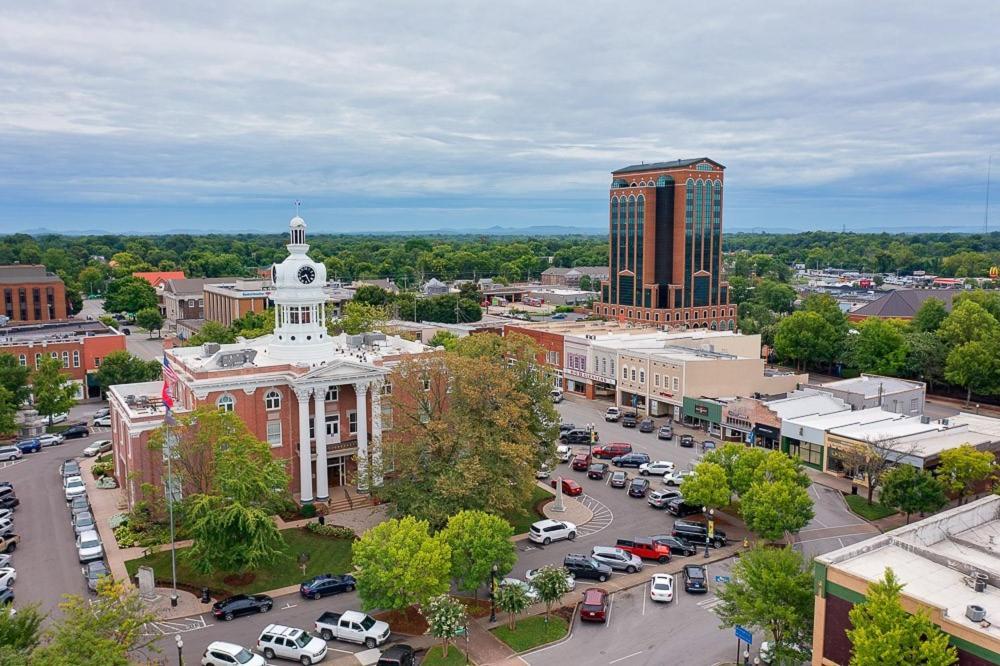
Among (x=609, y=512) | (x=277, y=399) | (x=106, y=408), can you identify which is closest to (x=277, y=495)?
(x=277, y=399)

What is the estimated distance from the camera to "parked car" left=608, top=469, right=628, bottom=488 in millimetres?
59375

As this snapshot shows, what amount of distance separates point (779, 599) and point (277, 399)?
36.2 meters

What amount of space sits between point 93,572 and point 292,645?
1499cm

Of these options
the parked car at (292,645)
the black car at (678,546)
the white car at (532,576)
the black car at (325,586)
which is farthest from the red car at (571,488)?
the parked car at (292,645)

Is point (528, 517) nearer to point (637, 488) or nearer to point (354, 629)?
point (637, 488)

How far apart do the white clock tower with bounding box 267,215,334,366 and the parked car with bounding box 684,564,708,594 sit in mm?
29655

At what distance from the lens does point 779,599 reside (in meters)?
32.4

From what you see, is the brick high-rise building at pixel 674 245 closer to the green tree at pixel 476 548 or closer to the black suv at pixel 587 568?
the black suv at pixel 587 568

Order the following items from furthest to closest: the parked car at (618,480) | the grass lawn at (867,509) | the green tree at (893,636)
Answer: the parked car at (618,480), the grass lawn at (867,509), the green tree at (893,636)

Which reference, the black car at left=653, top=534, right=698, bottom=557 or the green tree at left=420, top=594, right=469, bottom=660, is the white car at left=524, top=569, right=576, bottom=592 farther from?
the black car at left=653, top=534, right=698, bottom=557

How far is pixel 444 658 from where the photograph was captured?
35.2 meters

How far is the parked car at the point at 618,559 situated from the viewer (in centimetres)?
4438

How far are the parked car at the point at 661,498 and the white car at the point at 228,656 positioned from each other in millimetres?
29889

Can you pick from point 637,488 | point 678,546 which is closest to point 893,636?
point 678,546
